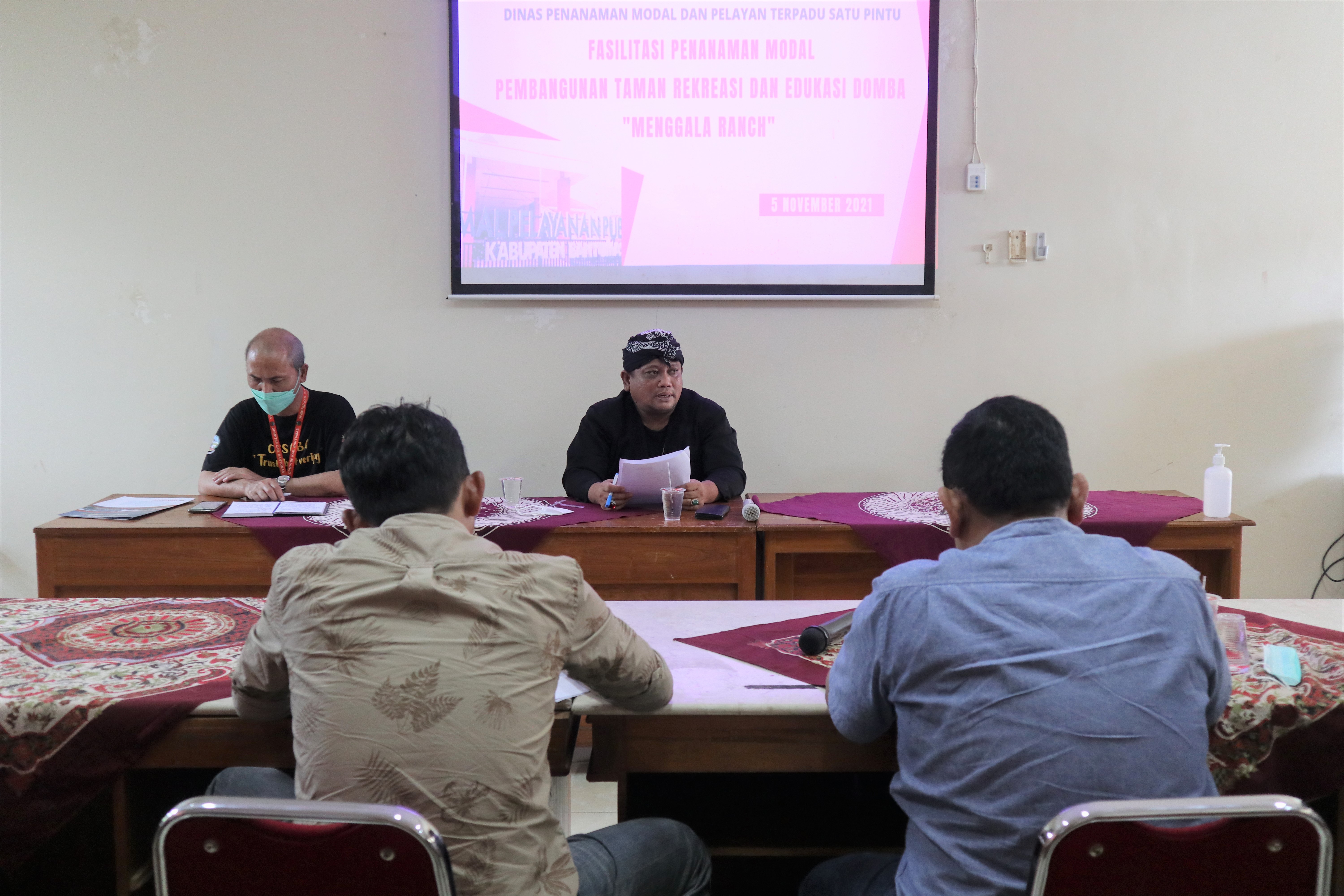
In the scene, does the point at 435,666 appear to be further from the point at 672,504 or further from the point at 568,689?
the point at 672,504

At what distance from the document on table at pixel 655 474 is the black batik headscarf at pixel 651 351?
0.37m

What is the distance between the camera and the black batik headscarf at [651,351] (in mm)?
3062

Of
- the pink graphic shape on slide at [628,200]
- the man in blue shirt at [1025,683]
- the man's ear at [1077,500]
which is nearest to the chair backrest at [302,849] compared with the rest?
the man in blue shirt at [1025,683]

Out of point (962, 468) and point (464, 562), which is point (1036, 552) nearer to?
point (962, 468)

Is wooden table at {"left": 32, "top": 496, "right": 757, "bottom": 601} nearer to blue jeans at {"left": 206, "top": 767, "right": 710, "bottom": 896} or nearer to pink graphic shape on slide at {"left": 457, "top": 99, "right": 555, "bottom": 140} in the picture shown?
blue jeans at {"left": 206, "top": 767, "right": 710, "bottom": 896}

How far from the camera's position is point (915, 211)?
365cm

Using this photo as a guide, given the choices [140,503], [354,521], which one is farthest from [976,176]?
[140,503]

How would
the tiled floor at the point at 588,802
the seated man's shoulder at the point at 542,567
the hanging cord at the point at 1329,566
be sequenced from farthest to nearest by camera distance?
the hanging cord at the point at 1329,566
the tiled floor at the point at 588,802
the seated man's shoulder at the point at 542,567

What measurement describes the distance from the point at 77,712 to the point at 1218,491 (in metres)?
2.79

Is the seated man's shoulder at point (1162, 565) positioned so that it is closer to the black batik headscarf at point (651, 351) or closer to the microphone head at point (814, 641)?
the microphone head at point (814, 641)

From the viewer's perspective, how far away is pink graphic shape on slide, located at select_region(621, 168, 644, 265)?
3645 mm

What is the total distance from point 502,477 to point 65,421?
1.82 meters

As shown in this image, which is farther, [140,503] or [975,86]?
[975,86]

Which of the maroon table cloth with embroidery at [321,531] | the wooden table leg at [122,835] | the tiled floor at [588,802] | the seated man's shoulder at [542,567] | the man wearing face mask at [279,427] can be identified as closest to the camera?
the seated man's shoulder at [542,567]
